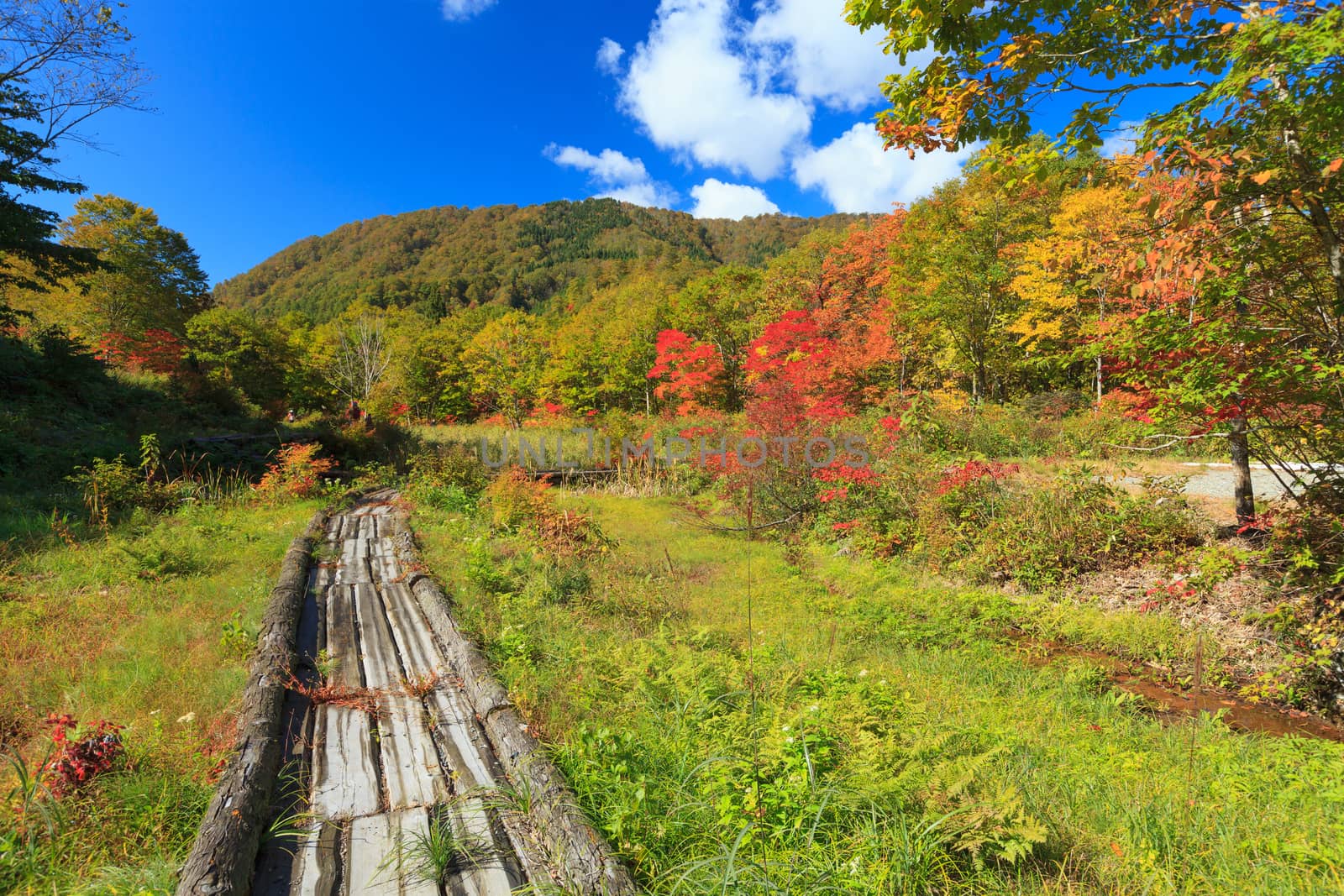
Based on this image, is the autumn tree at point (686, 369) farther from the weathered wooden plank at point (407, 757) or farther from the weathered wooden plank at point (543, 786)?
the weathered wooden plank at point (407, 757)

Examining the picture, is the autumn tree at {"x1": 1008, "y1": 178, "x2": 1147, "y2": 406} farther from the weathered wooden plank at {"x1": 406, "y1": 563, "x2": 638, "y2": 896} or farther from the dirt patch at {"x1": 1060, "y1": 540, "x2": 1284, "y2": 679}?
the weathered wooden plank at {"x1": 406, "y1": 563, "x2": 638, "y2": 896}

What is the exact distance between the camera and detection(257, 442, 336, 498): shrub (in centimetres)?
872

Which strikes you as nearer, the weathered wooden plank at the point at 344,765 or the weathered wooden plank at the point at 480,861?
the weathered wooden plank at the point at 480,861

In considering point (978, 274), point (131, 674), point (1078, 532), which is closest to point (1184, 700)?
point (1078, 532)

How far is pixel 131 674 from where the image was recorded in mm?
3252

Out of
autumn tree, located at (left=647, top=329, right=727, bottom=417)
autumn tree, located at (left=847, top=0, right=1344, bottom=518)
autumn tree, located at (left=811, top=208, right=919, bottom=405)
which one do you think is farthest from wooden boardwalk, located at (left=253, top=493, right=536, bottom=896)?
autumn tree, located at (left=811, top=208, right=919, bottom=405)

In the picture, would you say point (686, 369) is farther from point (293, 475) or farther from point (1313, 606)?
point (1313, 606)

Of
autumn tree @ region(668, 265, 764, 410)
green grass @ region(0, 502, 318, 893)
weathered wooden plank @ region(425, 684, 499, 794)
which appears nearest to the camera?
green grass @ region(0, 502, 318, 893)

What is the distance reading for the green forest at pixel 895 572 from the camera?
2100 mm

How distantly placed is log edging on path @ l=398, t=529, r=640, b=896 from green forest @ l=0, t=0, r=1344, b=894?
0.12 meters

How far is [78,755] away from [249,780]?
2.36 feet

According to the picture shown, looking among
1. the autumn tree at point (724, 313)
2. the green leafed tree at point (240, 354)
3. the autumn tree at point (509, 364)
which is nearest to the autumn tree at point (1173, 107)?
the autumn tree at point (724, 313)

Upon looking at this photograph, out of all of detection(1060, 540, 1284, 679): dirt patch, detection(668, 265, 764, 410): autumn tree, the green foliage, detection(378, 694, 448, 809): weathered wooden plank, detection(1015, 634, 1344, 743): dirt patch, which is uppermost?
detection(668, 265, 764, 410): autumn tree

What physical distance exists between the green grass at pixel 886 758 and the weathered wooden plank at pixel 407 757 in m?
0.54
